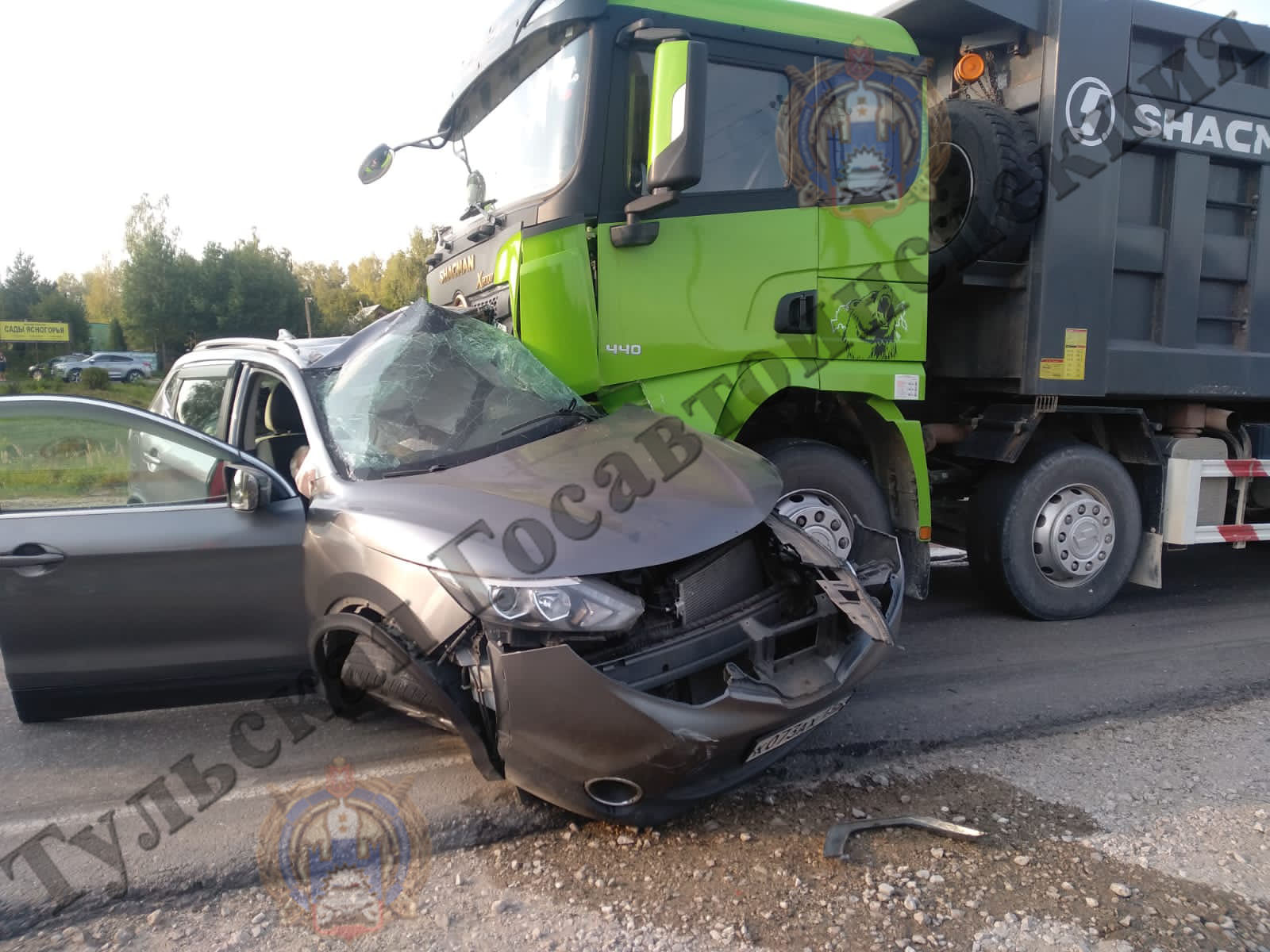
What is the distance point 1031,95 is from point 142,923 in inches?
216

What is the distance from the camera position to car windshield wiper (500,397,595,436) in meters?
3.57

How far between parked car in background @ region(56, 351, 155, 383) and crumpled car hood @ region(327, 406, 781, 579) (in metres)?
46.9

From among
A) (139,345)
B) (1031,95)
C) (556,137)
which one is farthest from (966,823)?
(139,345)

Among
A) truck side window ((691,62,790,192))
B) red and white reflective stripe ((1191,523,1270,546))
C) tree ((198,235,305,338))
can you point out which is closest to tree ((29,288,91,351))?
tree ((198,235,305,338))

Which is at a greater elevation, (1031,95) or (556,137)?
(1031,95)

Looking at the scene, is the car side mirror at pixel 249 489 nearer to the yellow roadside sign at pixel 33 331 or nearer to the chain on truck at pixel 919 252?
the chain on truck at pixel 919 252

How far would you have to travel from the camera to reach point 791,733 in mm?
2822

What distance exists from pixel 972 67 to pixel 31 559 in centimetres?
530

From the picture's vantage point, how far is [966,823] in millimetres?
2889

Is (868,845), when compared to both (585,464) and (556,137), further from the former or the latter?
(556,137)

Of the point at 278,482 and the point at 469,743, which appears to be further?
the point at 278,482

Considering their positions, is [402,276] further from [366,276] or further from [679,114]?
[679,114]

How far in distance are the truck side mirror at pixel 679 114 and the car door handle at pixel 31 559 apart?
2776 mm

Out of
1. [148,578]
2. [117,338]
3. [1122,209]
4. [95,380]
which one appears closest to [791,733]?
[148,578]
